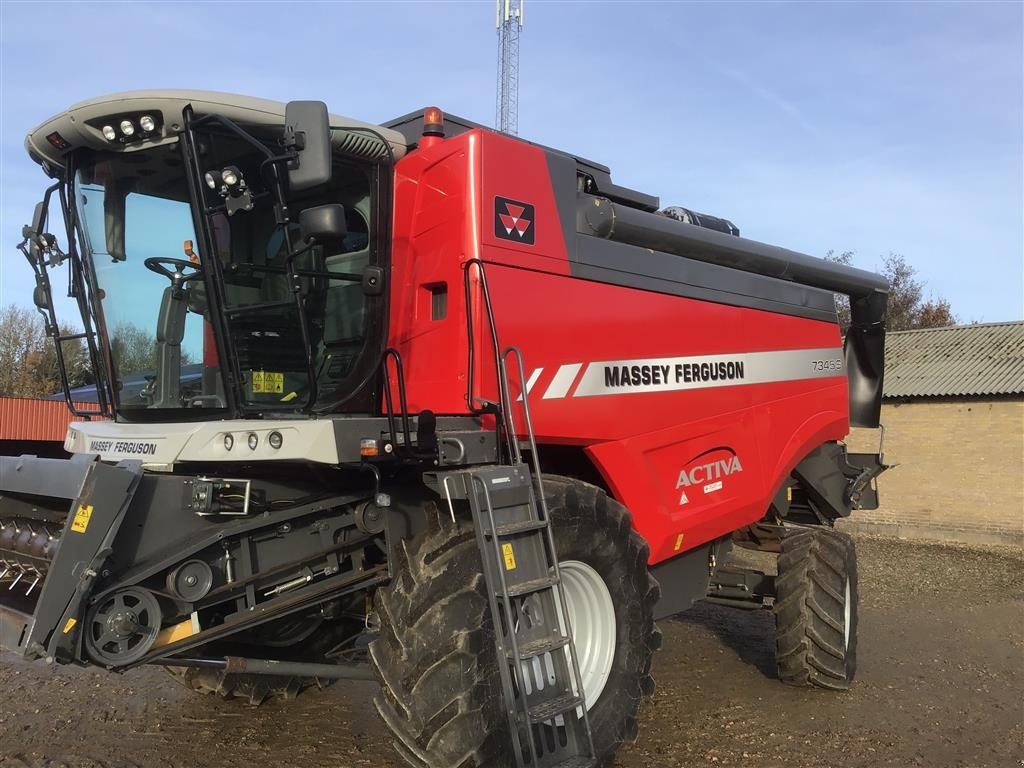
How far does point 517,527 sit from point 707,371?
207cm

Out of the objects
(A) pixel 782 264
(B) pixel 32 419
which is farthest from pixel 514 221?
(B) pixel 32 419

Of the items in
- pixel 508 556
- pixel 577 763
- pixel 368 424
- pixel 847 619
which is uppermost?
pixel 368 424

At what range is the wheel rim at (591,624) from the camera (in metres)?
3.98

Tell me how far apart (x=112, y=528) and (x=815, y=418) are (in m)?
4.73

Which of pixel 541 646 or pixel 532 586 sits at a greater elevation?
pixel 532 586

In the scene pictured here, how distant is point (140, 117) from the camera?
3.49 m

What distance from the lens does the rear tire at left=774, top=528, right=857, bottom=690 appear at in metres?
5.84

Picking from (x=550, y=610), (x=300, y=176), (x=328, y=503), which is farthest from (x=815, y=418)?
(x=300, y=176)

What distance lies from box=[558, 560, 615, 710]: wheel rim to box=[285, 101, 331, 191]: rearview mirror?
2.11 metres

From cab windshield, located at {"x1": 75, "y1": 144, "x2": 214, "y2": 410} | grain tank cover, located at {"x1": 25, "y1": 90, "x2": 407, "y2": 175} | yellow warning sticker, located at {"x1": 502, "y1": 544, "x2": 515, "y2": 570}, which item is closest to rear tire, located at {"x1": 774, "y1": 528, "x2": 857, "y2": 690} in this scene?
yellow warning sticker, located at {"x1": 502, "y1": 544, "x2": 515, "y2": 570}

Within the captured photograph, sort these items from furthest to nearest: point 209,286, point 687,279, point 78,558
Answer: point 687,279 < point 209,286 < point 78,558

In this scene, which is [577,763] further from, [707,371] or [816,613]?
[816,613]

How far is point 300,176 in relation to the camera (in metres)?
3.25

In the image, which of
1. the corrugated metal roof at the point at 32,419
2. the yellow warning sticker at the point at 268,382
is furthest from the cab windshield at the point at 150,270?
the corrugated metal roof at the point at 32,419
